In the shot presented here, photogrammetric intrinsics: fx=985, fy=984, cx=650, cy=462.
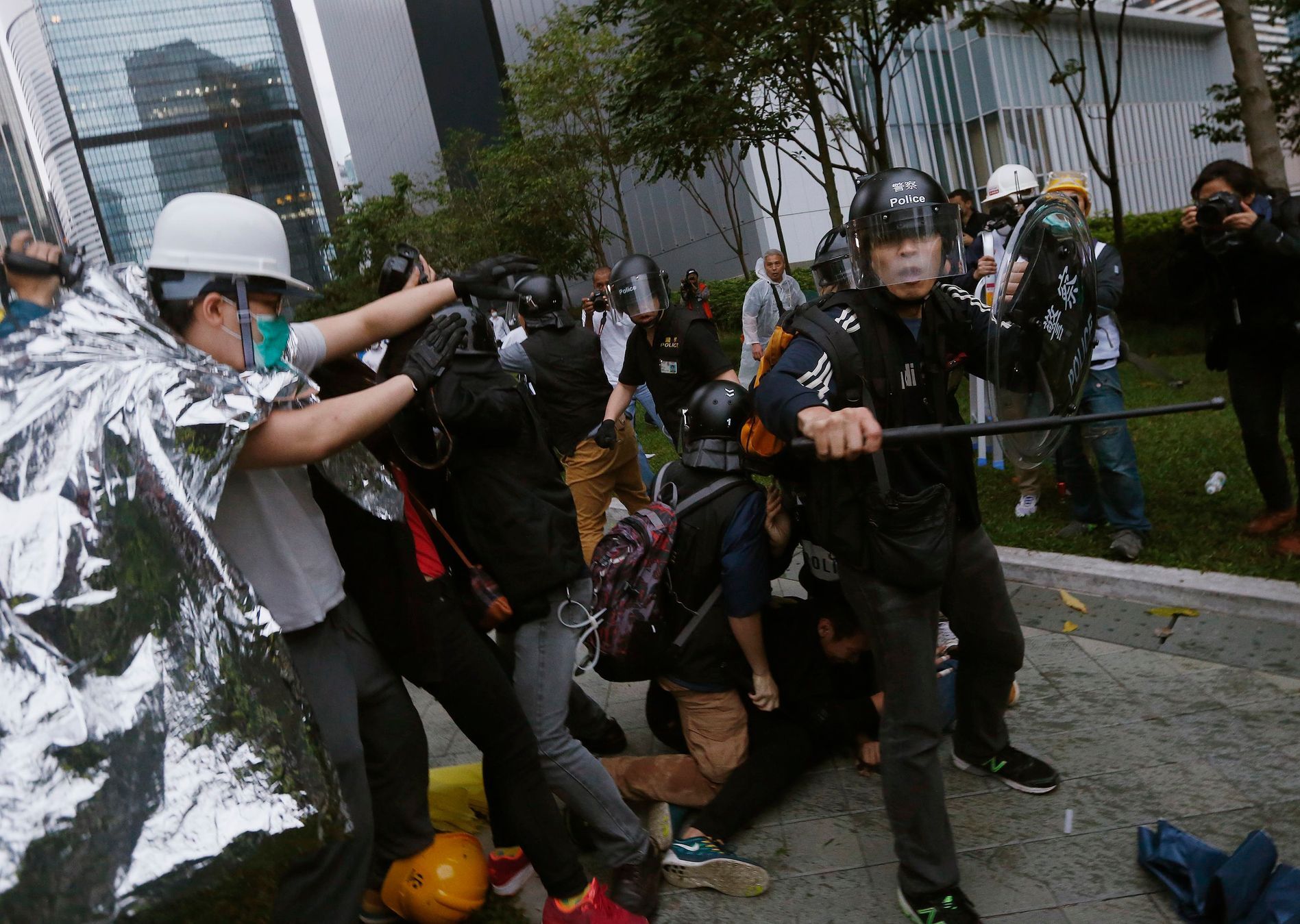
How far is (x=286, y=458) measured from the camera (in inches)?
72.7

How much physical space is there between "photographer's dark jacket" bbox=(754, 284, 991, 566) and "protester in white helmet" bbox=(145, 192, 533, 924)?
824 millimetres

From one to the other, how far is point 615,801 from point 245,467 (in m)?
1.50

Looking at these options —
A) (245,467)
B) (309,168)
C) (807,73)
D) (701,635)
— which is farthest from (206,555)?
(309,168)

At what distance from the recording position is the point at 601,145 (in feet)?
69.1

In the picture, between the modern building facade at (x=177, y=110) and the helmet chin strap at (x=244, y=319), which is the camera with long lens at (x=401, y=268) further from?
the modern building facade at (x=177, y=110)

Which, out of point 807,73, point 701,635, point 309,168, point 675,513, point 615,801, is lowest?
point 615,801

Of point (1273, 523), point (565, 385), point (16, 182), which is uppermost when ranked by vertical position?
point (16, 182)

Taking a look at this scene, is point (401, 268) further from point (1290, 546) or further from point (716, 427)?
point (1290, 546)

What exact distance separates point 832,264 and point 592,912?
2917 millimetres

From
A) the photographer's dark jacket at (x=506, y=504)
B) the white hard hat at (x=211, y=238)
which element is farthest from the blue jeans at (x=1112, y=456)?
the white hard hat at (x=211, y=238)

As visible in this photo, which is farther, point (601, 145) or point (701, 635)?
point (601, 145)

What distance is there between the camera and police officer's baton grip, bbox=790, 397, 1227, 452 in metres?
2.05

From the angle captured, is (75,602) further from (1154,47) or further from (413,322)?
(1154,47)

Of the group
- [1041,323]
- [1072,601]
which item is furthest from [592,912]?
[1072,601]
